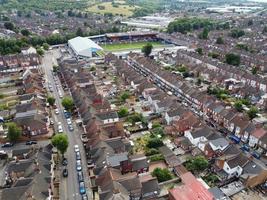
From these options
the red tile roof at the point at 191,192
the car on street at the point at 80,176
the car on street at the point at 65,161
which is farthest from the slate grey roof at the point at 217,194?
the car on street at the point at 65,161

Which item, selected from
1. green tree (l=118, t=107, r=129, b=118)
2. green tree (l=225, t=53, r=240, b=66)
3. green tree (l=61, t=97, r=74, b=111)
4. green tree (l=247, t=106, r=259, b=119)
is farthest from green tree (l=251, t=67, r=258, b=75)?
green tree (l=61, t=97, r=74, b=111)

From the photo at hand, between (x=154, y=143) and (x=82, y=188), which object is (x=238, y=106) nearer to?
(x=154, y=143)

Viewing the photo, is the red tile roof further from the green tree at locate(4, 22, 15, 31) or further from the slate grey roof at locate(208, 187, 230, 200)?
the green tree at locate(4, 22, 15, 31)

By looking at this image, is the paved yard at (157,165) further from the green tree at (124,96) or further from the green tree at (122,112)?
the green tree at (124,96)

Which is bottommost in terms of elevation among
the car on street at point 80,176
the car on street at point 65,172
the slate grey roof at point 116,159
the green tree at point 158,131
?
the car on street at point 80,176

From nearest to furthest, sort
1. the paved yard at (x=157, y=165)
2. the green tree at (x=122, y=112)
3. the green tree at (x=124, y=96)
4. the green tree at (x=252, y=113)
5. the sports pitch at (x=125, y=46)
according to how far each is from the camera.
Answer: the paved yard at (x=157, y=165), the green tree at (x=252, y=113), the green tree at (x=122, y=112), the green tree at (x=124, y=96), the sports pitch at (x=125, y=46)
